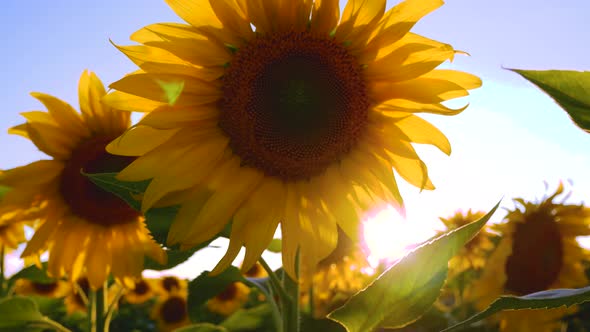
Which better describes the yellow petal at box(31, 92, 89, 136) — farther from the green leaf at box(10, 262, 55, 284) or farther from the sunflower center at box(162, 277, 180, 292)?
the sunflower center at box(162, 277, 180, 292)

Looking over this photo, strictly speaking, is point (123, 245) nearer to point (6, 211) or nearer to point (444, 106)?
point (6, 211)

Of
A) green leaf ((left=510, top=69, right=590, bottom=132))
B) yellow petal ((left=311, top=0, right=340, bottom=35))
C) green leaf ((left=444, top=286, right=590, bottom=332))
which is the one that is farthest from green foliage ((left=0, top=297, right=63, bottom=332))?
green leaf ((left=510, top=69, right=590, bottom=132))

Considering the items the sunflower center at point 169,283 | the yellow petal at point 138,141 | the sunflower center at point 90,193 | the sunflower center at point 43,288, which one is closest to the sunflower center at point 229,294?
the sunflower center at point 169,283

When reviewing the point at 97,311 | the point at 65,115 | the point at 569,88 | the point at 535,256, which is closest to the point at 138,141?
the point at 569,88

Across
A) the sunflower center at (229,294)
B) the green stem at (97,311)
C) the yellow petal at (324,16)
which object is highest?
the yellow petal at (324,16)

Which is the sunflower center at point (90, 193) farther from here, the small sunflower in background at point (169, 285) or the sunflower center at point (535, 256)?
the small sunflower in background at point (169, 285)

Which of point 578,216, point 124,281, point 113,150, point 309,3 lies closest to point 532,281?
point 578,216

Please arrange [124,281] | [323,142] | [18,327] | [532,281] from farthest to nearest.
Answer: [532,281], [124,281], [18,327], [323,142]
